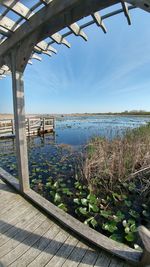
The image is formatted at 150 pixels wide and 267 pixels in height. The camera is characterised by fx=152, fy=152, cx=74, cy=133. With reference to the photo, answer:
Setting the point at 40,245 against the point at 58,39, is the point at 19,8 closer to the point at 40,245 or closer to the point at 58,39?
the point at 58,39

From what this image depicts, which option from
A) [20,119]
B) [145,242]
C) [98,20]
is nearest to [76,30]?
[98,20]

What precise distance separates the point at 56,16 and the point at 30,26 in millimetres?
395

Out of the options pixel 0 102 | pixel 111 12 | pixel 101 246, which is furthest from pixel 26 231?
pixel 0 102

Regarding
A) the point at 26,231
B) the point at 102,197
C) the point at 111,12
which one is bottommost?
the point at 102,197

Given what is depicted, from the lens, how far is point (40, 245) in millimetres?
1747

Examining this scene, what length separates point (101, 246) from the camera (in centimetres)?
169

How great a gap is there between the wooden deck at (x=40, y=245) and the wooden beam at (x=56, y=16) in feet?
8.21

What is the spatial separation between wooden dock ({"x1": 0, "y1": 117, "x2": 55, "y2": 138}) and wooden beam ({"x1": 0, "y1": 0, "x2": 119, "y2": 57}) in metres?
9.06

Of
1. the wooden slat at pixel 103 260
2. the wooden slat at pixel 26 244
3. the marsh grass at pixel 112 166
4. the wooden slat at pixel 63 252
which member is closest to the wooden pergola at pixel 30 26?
the wooden slat at pixel 103 260

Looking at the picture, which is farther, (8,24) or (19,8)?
(8,24)

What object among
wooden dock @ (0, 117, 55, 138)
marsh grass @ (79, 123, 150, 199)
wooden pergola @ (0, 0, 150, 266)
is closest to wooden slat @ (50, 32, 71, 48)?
wooden pergola @ (0, 0, 150, 266)

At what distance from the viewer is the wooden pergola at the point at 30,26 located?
163 cm

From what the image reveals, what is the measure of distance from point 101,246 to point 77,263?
31 cm

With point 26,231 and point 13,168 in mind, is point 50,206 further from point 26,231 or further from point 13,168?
point 13,168
